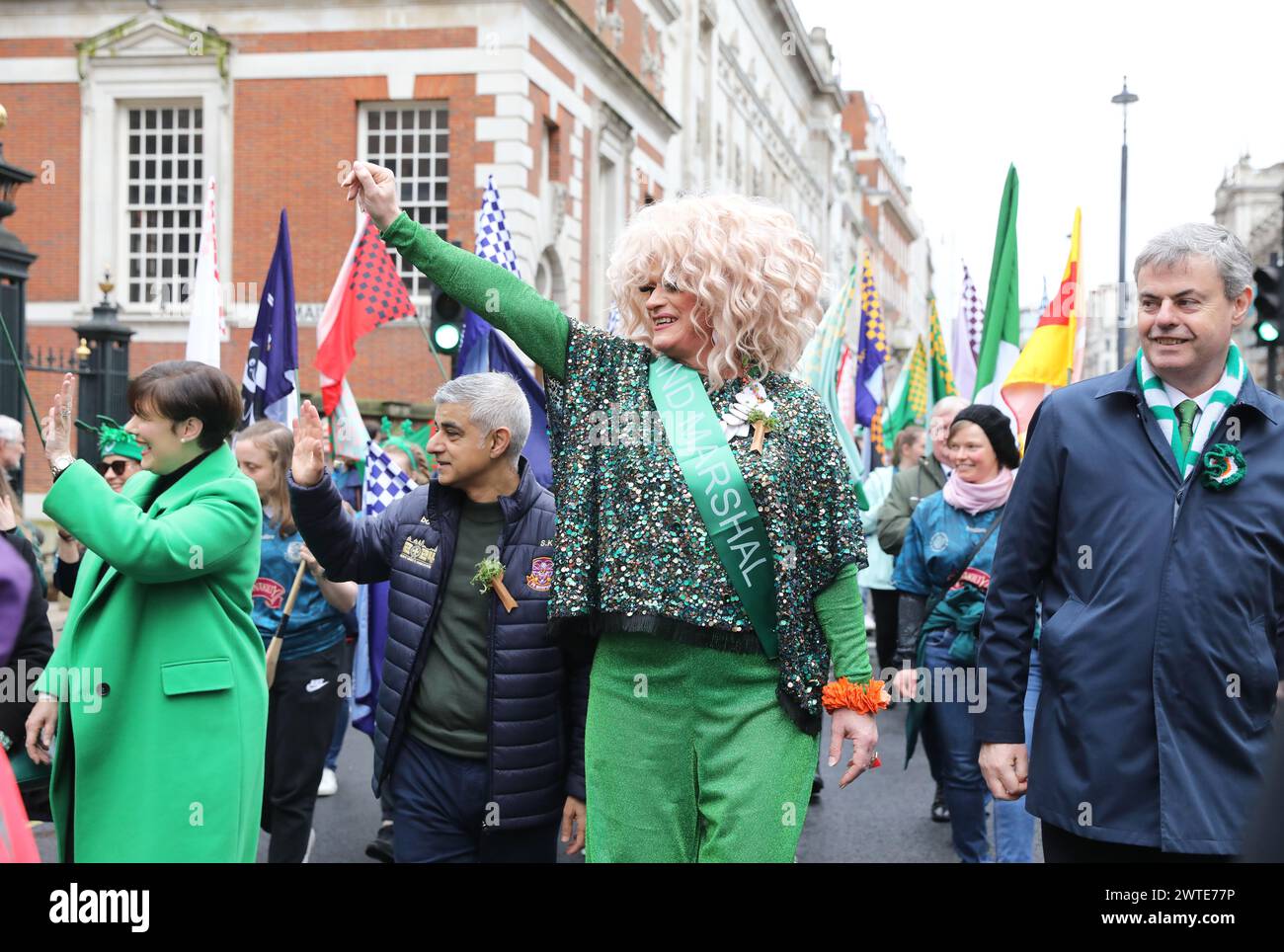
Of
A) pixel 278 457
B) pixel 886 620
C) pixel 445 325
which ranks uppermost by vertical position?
pixel 445 325

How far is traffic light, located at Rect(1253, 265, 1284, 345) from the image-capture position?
14734 millimetres

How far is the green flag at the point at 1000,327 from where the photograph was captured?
7859mm

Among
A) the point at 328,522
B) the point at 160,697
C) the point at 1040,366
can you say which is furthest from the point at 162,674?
the point at 1040,366

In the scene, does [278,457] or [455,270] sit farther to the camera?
[278,457]

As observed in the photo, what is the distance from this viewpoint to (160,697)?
3.54 m

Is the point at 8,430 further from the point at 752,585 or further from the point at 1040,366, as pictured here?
the point at 1040,366

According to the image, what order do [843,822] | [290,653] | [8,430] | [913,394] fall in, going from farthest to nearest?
[913,394], [843,822], [8,430], [290,653]

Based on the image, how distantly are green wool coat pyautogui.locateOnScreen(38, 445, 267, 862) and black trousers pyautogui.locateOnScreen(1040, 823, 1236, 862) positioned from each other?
83.8 inches

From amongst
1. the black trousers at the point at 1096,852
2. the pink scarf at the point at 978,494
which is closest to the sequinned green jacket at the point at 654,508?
the black trousers at the point at 1096,852

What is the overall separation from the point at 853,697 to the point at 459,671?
1.39m

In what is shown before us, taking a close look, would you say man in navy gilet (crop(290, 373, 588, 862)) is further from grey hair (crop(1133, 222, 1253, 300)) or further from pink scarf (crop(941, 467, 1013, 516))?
Result: pink scarf (crop(941, 467, 1013, 516))

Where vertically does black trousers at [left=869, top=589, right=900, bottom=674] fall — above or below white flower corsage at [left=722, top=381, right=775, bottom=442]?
below

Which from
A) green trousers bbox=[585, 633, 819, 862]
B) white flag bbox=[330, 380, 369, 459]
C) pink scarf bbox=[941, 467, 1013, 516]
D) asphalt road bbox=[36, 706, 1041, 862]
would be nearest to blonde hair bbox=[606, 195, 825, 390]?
green trousers bbox=[585, 633, 819, 862]
